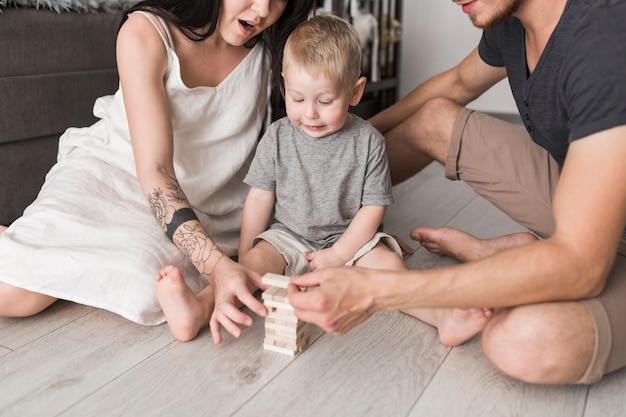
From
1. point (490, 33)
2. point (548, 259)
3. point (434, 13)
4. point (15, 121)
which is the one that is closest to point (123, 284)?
point (15, 121)

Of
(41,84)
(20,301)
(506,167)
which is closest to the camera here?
(20,301)

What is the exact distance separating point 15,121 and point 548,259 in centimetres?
137

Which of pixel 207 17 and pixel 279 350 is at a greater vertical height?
pixel 207 17

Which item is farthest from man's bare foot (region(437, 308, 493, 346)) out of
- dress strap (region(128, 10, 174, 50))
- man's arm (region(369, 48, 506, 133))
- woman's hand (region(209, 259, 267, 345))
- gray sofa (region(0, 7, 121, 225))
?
gray sofa (region(0, 7, 121, 225))

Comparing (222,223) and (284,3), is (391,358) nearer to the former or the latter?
(222,223)

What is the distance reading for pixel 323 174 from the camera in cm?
142

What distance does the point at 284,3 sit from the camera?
144cm

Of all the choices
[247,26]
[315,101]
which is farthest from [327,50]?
[247,26]

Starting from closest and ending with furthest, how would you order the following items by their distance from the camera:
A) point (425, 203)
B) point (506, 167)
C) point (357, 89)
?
point (357, 89) → point (506, 167) → point (425, 203)

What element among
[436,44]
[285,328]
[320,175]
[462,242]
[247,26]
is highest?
[247,26]

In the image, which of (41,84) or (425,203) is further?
(425,203)

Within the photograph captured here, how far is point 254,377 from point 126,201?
0.59 metres

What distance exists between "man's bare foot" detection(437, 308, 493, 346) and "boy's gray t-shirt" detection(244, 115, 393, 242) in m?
0.32

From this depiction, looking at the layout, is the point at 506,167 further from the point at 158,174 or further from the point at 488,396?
the point at 158,174
